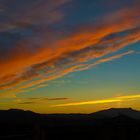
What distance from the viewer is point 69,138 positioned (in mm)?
7566

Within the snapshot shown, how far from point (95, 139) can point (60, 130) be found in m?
1.10

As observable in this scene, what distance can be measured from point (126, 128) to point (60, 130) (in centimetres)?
222

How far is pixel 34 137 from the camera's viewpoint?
21.9 feet

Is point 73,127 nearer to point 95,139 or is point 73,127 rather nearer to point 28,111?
point 95,139

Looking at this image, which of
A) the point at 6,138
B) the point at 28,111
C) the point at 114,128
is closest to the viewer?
the point at 6,138

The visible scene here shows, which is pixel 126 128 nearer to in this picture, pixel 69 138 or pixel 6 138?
pixel 69 138

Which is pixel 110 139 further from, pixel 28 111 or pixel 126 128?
pixel 28 111

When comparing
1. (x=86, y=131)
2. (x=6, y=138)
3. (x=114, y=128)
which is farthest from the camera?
(x=114, y=128)

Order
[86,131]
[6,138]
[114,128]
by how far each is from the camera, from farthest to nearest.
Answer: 1. [114,128]
2. [86,131]
3. [6,138]

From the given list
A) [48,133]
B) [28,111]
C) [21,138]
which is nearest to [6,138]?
[21,138]

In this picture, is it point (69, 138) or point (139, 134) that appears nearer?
point (69, 138)

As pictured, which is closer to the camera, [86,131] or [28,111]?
[86,131]

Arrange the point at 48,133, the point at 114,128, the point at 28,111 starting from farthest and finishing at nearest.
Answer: the point at 28,111 < the point at 114,128 < the point at 48,133

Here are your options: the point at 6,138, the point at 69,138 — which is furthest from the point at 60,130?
the point at 6,138
